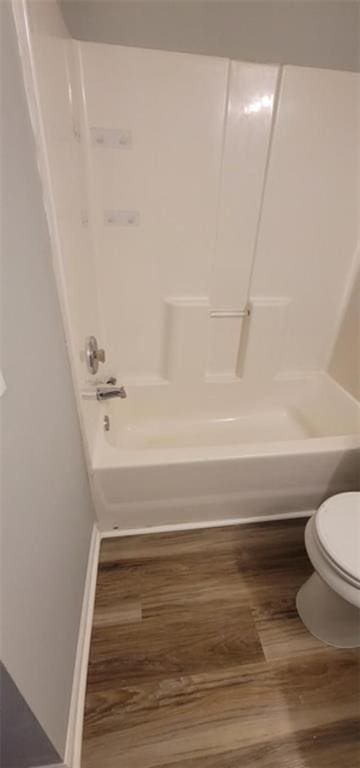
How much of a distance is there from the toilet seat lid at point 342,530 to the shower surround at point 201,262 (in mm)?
265

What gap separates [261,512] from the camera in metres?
1.37

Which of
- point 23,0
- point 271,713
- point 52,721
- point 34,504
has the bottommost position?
point 271,713

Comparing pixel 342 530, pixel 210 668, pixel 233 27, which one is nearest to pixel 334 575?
pixel 342 530

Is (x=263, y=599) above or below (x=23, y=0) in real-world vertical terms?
below

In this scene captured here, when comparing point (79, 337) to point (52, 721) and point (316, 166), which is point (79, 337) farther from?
point (316, 166)

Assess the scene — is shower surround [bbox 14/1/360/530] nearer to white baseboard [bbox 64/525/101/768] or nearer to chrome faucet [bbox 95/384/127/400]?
chrome faucet [bbox 95/384/127/400]

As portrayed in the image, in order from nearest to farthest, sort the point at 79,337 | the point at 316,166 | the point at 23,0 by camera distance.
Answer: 1. the point at 23,0
2. the point at 79,337
3. the point at 316,166

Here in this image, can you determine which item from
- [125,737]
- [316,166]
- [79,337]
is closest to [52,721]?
[125,737]

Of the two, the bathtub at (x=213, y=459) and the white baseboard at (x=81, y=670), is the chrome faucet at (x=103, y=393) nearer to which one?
the bathtub at (x=213, y=459)

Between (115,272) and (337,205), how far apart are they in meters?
1.11

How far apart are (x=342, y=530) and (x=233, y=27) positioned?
1659mm

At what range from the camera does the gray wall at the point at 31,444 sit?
48 cm

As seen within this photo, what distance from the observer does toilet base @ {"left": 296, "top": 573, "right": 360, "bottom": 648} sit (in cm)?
96

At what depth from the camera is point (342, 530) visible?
2.97 ft
